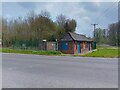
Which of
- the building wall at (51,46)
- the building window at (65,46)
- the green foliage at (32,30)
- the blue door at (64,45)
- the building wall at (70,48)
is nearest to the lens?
the building wall at (70,48)

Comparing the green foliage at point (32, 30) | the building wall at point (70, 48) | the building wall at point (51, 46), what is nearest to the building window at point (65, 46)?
the building wall at point (70, 48)

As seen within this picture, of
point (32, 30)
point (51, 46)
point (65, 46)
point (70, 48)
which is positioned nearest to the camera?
point (70, 48)

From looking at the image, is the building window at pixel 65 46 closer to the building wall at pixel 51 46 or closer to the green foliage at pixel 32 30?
the building wall at pixel 51 46

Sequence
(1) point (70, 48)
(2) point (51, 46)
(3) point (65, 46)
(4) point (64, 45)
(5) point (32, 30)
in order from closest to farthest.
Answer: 1. (1) point (70, 48)
2. (3) point (65, 46)
3. (4) point (64, 45)
4. (2) point (51, 46)
5. (5) point (32, 30)

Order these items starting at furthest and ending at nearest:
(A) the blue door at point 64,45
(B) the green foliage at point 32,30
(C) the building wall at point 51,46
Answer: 1. (B) the green foliage at point 32,30
2. (C) the building wall at point 51,46
3. (A) the blue door at point 64,45

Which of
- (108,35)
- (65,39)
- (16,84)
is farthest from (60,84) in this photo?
(108,35)

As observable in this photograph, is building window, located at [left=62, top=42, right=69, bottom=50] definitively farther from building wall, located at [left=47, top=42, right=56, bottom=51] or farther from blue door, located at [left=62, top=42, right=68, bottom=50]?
building wall, located at [left=47, top=42, right=56, bottom=51]

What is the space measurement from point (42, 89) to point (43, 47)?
30.4m

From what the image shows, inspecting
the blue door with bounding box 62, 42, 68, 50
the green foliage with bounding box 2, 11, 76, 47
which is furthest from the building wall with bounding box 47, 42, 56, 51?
the green foliage with bounding box 2, 11, 76, 47

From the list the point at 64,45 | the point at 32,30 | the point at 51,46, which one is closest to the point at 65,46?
the point at 64,45

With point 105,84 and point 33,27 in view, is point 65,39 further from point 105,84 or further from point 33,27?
point 105,84

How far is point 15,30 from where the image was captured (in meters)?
54.6

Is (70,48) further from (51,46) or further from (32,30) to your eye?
(32,30)

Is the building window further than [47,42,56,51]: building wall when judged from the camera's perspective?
No
